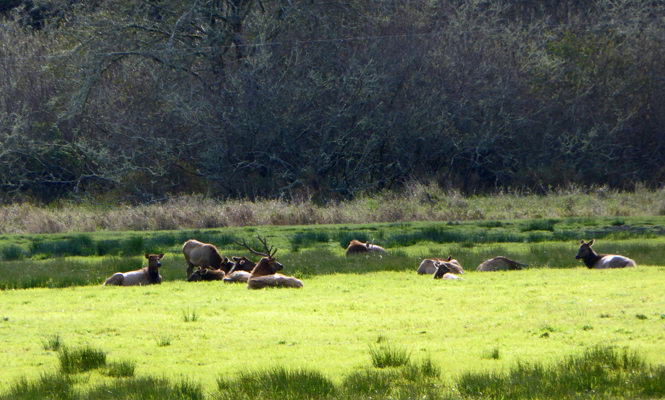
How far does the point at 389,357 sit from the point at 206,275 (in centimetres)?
759

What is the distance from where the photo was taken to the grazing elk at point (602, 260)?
13148 mm

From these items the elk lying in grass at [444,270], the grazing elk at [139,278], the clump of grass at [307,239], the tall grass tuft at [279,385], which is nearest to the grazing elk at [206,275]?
the grazing elk at [139,278]

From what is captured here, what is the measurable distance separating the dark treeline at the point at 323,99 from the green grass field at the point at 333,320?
1965cm

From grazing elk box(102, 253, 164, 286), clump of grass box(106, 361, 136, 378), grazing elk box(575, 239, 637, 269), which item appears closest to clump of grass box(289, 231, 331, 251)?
grazing elk box(102, 253, 164, 286)

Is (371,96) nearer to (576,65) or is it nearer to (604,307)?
(576,65)

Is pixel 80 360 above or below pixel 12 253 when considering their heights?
above

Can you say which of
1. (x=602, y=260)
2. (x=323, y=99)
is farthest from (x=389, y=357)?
(x=323, y=99)

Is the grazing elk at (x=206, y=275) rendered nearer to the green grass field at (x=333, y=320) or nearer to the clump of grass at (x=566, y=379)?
the green grass field at (x=333, y=320)

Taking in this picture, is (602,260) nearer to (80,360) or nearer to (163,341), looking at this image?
(163,341)

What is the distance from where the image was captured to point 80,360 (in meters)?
6.71

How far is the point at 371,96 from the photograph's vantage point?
3509cm

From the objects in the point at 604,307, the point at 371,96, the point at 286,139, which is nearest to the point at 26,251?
the point at 604,307

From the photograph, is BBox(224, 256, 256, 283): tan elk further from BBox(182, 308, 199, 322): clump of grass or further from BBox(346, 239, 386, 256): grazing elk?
BBox(182, 308, 199, 322): clump of grass

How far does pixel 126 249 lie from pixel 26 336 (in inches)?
402
